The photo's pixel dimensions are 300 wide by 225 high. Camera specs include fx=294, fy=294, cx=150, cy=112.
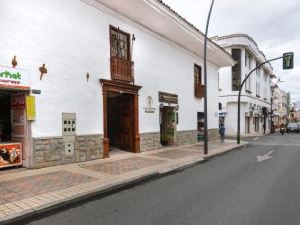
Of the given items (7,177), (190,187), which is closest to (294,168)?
(190,187)

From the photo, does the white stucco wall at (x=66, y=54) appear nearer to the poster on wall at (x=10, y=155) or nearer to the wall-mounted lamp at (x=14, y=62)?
the wall-mounted lamp at (x=14, y=62)

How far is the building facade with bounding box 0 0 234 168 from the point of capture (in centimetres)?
892

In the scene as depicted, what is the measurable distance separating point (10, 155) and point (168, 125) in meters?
9.81

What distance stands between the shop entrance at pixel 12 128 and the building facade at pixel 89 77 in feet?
0.11

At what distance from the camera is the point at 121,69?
41.0 feet

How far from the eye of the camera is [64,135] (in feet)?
32.8

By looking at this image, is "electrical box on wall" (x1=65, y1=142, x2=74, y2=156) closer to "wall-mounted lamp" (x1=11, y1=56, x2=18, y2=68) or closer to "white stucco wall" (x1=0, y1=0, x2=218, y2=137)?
"white stucco wall" (x1=0, y1=0, x2=218, y2=137)

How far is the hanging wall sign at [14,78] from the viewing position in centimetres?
812

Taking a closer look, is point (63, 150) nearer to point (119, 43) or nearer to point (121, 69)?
point (121, 69)

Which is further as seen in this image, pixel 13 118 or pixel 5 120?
pixel 5 120

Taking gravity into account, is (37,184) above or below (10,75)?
below

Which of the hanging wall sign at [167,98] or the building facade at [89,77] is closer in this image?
the building facade at [89,77]

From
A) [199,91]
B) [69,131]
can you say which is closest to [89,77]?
[69,131]

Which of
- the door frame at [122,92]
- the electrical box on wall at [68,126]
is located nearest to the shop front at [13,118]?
the electrical box on wall at [68,126]
